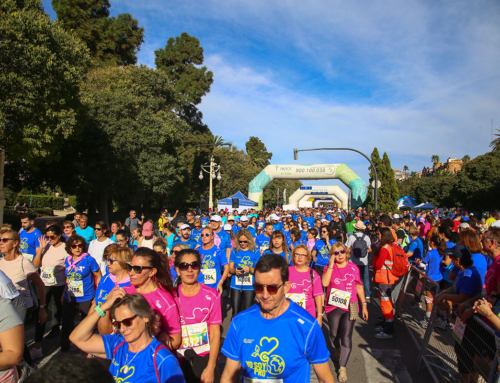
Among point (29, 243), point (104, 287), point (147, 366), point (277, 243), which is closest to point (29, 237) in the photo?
point (29, 243)

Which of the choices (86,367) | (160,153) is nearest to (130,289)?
(86,367)

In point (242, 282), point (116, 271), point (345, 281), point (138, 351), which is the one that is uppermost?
point (116, 271)

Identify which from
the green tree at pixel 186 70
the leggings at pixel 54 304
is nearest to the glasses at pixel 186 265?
the leggings at pixel 54 304

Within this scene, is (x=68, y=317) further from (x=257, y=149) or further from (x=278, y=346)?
(x=257, y=149)

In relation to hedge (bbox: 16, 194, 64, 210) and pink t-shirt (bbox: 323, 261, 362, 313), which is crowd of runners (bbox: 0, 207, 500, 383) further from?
hedge (bbox: 16, 194, 64, 210)

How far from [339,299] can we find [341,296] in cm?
5

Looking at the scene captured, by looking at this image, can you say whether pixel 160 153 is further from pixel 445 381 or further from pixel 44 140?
pixel 445 381

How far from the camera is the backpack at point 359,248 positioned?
296 inches

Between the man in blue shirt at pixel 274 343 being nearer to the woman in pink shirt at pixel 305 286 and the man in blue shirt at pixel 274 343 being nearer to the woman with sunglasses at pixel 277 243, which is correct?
the woman in pink shirt at pixel 305 286

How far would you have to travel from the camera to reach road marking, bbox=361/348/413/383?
14.2 feet

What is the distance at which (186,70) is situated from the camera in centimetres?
4372

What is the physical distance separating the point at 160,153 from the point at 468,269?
72.6ft

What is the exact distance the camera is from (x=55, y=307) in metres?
5.61

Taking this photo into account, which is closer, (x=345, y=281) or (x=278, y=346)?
(x=278, y=346)
